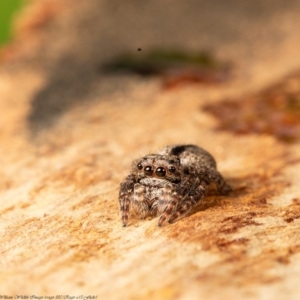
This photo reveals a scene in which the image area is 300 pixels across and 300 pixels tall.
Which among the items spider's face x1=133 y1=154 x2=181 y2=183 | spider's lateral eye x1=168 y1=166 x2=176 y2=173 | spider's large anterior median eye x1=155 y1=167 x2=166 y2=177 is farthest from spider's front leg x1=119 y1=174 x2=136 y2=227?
spider's lateral eye x1=168 y1=166 x2=176 y2=173

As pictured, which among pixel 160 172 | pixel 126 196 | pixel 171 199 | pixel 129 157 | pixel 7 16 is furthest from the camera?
pixel 7 16

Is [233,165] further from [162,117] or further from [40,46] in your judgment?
[40,46]

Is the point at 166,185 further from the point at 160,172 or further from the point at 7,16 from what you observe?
the point at 7,16

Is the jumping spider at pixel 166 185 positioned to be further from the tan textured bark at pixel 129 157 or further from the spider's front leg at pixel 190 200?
the tan textured bark at pixel 129 157

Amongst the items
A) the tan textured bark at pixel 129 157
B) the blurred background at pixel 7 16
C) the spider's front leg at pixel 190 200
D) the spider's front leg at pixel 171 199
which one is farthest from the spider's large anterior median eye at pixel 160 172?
the blurred background at pixel 7 16

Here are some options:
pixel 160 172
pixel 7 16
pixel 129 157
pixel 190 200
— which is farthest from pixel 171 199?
pixel 7 16
